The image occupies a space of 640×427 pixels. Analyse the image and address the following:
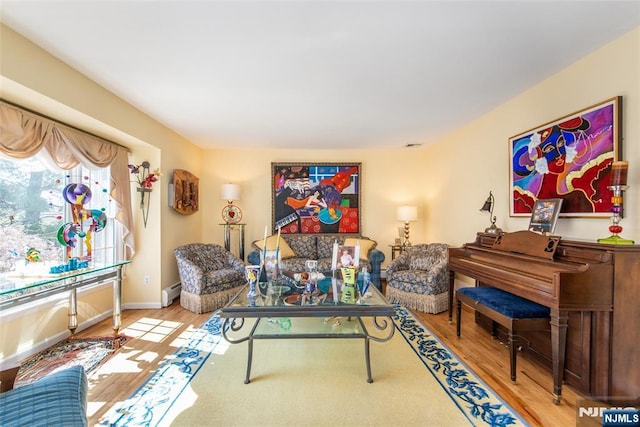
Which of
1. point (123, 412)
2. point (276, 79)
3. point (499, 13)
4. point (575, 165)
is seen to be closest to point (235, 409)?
point (123, 412)

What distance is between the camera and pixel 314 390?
1.86m

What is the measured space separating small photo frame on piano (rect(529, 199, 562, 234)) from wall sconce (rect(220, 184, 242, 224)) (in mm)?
3992

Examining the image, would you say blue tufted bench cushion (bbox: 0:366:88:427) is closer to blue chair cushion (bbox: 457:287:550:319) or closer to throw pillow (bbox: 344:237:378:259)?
blue chair cushion (bbox: 457:287:550:319)

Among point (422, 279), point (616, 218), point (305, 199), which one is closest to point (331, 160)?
point (305, 199)

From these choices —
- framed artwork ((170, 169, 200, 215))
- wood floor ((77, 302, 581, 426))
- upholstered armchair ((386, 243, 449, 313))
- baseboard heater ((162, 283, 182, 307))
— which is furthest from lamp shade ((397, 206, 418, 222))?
baseboard heater ((162, 283, 182, 307))

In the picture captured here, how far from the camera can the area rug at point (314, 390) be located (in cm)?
161

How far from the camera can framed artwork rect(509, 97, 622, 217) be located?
196 cm

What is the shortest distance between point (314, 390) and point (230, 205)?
373 centimetres

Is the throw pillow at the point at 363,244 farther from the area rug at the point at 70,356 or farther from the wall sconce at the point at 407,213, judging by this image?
the area rug at the point at 70,356

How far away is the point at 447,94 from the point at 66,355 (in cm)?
431

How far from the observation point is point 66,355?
234 centimetres

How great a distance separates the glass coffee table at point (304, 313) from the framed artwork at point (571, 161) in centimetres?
177

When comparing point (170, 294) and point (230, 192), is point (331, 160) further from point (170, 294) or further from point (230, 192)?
point (170, 294)

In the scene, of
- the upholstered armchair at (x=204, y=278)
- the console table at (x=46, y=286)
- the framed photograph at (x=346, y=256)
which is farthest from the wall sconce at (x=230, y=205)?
the framed photograph at (x=346, y=256)
